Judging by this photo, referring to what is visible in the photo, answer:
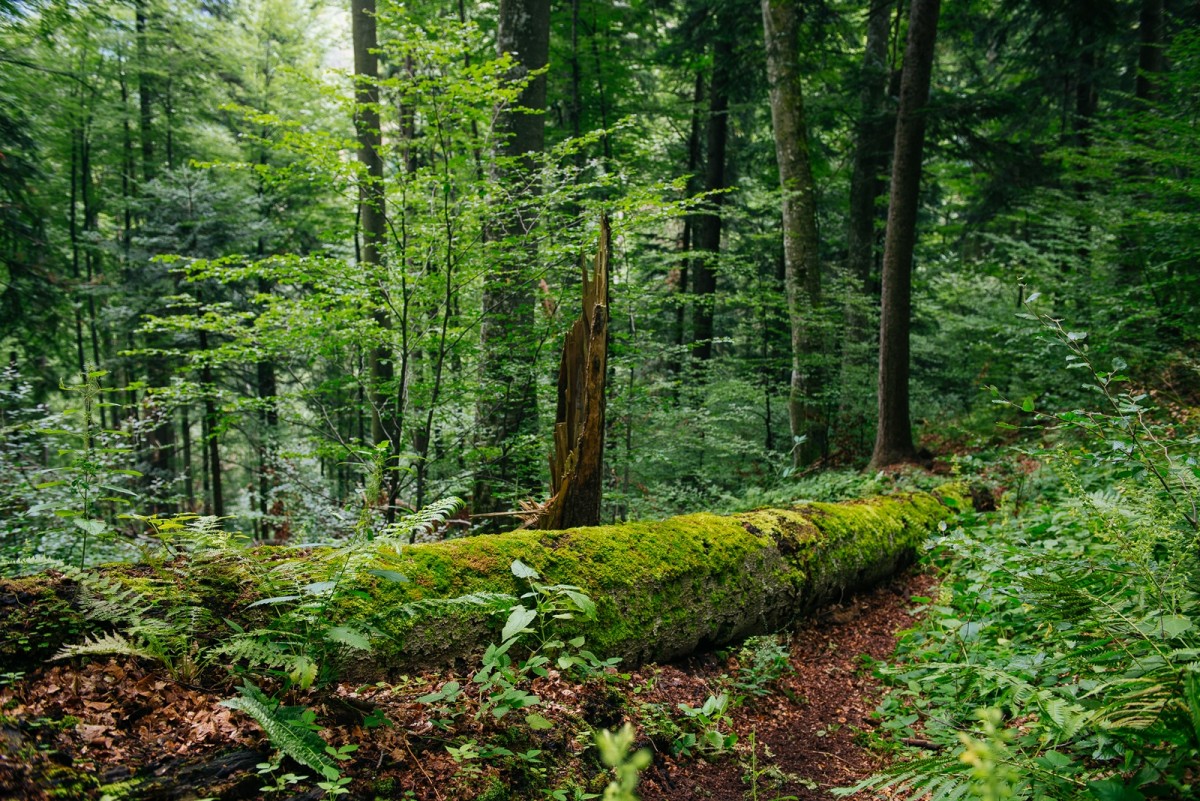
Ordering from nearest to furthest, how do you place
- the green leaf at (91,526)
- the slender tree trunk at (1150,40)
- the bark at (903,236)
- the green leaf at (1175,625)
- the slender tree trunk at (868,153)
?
1. the green leaf at (1175,625)
2. the green leaf at (91,526)
3. the bark at (903,236)
4. the slender tree trunk at (1150,40)
5. the slender tree trunk at (868,153)

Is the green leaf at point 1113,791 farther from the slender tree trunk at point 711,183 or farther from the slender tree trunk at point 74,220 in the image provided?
the slender tree trunk at point 74,220

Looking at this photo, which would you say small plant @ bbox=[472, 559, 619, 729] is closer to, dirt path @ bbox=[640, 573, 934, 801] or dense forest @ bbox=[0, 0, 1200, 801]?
dense forest @ bbox=[0, 0, 1200, 801]

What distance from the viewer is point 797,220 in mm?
10391

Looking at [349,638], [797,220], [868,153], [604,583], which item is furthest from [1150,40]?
[349,638]

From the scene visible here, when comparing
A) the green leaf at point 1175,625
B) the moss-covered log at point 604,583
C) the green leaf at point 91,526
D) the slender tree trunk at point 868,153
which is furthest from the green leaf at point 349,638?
the slender tree trunk at point 868,153

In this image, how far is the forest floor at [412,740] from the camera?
5.77ft

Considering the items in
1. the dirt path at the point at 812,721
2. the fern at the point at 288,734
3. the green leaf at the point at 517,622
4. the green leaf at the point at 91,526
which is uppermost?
the green leaf at the point at 91,526

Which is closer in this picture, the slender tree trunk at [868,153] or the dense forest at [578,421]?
the dense forest at [578,421]

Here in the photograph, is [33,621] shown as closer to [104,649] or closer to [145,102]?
[104,649]

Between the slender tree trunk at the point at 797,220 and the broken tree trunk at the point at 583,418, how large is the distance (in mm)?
6341

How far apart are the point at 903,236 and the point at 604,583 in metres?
8.50

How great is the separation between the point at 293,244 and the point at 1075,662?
18.3 meters

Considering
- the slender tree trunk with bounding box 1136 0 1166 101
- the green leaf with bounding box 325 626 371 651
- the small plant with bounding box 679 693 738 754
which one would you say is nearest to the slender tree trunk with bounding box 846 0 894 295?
the slender tree trunk with bounding box 1136 0 1166 101

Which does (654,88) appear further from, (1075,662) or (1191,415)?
(1075,662)
